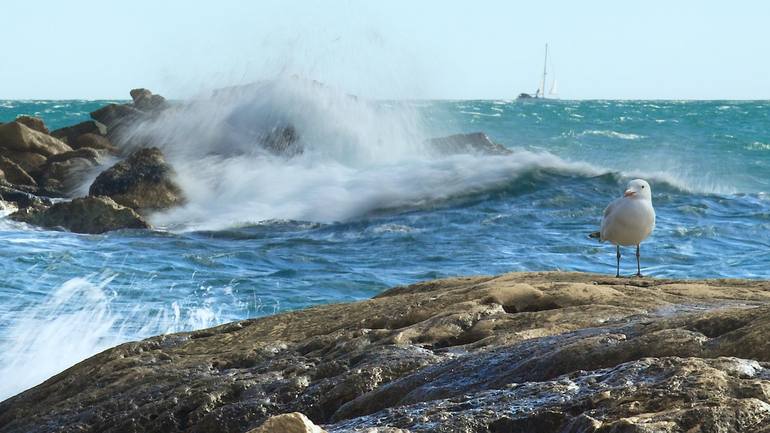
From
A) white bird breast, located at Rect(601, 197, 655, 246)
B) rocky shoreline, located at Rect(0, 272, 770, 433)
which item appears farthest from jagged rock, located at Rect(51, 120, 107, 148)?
rocky shoreline, located at Rect(0, 272, 770, 433)

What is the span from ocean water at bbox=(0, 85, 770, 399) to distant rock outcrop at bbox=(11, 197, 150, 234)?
334 millimetres

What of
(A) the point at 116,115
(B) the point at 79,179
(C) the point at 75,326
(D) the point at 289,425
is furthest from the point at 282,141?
(D) the point at 289,425

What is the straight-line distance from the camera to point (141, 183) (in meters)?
15.6

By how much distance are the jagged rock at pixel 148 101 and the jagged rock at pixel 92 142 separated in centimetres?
198

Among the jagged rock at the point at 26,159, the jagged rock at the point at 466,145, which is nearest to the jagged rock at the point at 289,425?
the jagged rock at the point at 26,159

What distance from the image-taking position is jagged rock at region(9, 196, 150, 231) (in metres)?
13.7

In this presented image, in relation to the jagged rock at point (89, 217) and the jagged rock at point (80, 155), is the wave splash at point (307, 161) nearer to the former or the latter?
the jagged rock at point (89, 217)

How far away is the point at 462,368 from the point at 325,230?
11.1m

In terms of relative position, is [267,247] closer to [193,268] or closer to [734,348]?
[193,268]

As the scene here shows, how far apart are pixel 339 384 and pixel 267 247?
30.4 ft

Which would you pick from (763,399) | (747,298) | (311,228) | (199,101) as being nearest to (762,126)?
(199,101)

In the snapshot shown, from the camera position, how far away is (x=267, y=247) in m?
13.0

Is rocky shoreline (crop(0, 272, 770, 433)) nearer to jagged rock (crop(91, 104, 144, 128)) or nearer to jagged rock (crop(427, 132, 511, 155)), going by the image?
jagged rock (crop(427, 132, 511, 155))

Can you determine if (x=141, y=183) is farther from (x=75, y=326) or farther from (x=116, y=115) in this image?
(x=116, y=115)
